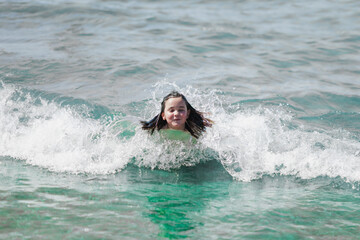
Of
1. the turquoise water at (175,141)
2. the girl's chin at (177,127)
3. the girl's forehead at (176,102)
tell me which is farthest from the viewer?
the girl's chin at (177,127)

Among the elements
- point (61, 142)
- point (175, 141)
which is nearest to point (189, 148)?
point (175, 141)

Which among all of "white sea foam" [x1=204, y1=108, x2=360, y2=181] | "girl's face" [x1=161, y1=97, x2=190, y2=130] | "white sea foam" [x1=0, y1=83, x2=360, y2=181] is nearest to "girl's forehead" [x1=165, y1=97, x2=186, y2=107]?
"girl's face" [x1=161, y1=97, x2=190, y2=130]

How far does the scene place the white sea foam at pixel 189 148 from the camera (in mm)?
6707

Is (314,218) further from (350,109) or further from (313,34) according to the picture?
(313,34)

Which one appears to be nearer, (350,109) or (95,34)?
(350,109)

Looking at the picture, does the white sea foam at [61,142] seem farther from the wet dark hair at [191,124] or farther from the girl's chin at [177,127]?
the girl's chin at [177,127]

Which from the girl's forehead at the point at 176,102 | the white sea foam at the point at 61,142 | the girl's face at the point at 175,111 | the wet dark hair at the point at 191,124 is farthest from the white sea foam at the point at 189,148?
the girl's forehead at the point at 176,102

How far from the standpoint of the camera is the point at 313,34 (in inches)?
620

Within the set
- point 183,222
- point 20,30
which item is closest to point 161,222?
point 183,222

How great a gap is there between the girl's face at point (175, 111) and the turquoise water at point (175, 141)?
454 millimetres

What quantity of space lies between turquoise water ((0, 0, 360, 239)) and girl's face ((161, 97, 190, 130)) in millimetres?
454

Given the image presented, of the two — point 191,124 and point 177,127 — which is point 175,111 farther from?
point 191,124

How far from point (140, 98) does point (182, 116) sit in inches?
130

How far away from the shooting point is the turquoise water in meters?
4.98
